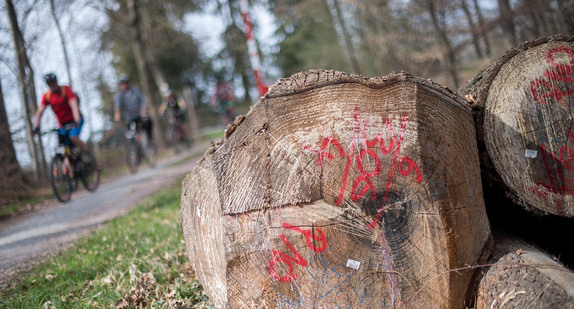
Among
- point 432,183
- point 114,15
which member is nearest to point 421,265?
point 432,183

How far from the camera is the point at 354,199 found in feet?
5.97

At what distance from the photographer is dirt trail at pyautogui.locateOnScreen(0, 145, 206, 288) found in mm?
4009

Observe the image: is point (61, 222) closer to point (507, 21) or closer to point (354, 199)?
point (354, 199)

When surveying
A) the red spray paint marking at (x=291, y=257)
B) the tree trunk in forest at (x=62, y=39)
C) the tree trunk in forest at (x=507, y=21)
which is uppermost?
the tree trunk in forest at (x=62, y=39)

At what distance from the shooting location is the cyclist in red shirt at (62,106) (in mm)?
6098

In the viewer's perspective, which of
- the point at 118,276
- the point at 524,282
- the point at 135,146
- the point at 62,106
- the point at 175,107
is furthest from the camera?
the point at 175,107

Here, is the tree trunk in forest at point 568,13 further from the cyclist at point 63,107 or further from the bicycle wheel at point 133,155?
the bicycle wheel at point 133,155

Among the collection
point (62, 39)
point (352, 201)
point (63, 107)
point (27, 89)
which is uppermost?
point (62, 39)

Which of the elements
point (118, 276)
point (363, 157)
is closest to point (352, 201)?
point (363, 157)

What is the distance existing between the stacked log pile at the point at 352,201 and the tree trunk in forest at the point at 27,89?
360 inches

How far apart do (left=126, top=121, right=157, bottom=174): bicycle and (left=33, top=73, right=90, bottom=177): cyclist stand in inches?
118

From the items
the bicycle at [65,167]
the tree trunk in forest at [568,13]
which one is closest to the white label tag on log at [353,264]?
the bicycle at [65,167]

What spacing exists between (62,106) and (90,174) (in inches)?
73.4

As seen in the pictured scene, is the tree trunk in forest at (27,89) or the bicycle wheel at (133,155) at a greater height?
the tree trunk in forest at (27,89)
